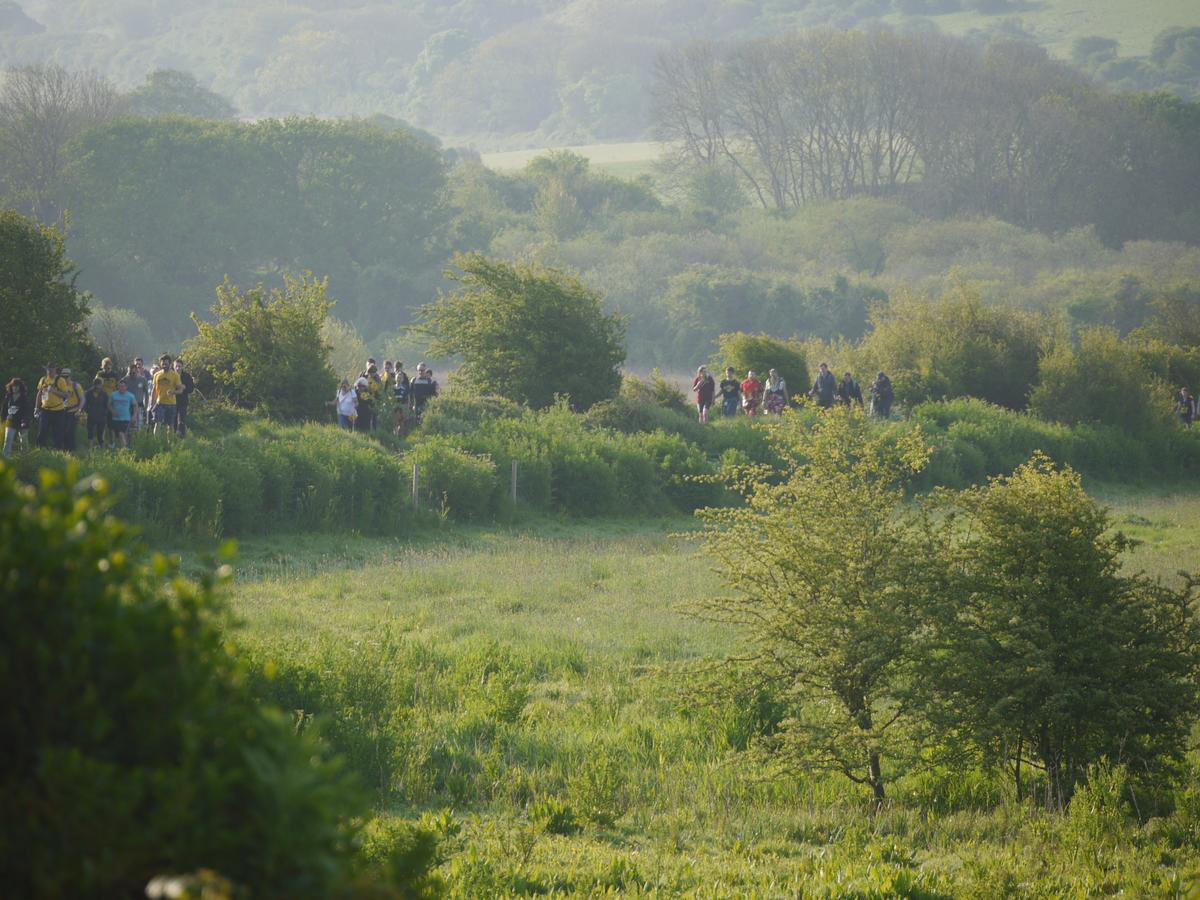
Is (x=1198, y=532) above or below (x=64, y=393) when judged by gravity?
below

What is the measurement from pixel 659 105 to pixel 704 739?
350 feet

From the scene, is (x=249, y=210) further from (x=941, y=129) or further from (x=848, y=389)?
(x=941, y=129)

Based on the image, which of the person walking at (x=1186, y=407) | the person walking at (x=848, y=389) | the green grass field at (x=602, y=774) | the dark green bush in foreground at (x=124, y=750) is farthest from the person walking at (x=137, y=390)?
the person walking at (x=1186, y=407)

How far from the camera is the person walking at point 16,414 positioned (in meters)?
20.8

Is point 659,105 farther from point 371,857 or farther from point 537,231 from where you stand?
point 371,857

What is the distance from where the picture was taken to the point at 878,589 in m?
10.1

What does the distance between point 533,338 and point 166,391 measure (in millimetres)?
12756

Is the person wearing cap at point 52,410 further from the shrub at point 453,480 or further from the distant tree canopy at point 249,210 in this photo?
the distant tree canopy at point 249,210

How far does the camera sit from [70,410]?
846 inches

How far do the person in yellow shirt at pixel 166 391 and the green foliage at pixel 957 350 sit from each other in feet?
79.1

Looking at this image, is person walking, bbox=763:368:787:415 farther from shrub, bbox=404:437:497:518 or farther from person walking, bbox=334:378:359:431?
person walking, bbox=334:378:359:431

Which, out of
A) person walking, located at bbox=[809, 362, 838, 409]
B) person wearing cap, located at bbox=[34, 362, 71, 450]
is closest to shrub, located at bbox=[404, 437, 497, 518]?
person wearing cap, located at bbox=[34, 362, 71, 450]

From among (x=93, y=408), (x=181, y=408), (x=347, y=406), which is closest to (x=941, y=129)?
(x=347, y=406)

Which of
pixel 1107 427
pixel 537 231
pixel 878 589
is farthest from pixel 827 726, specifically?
pixel 537 231
